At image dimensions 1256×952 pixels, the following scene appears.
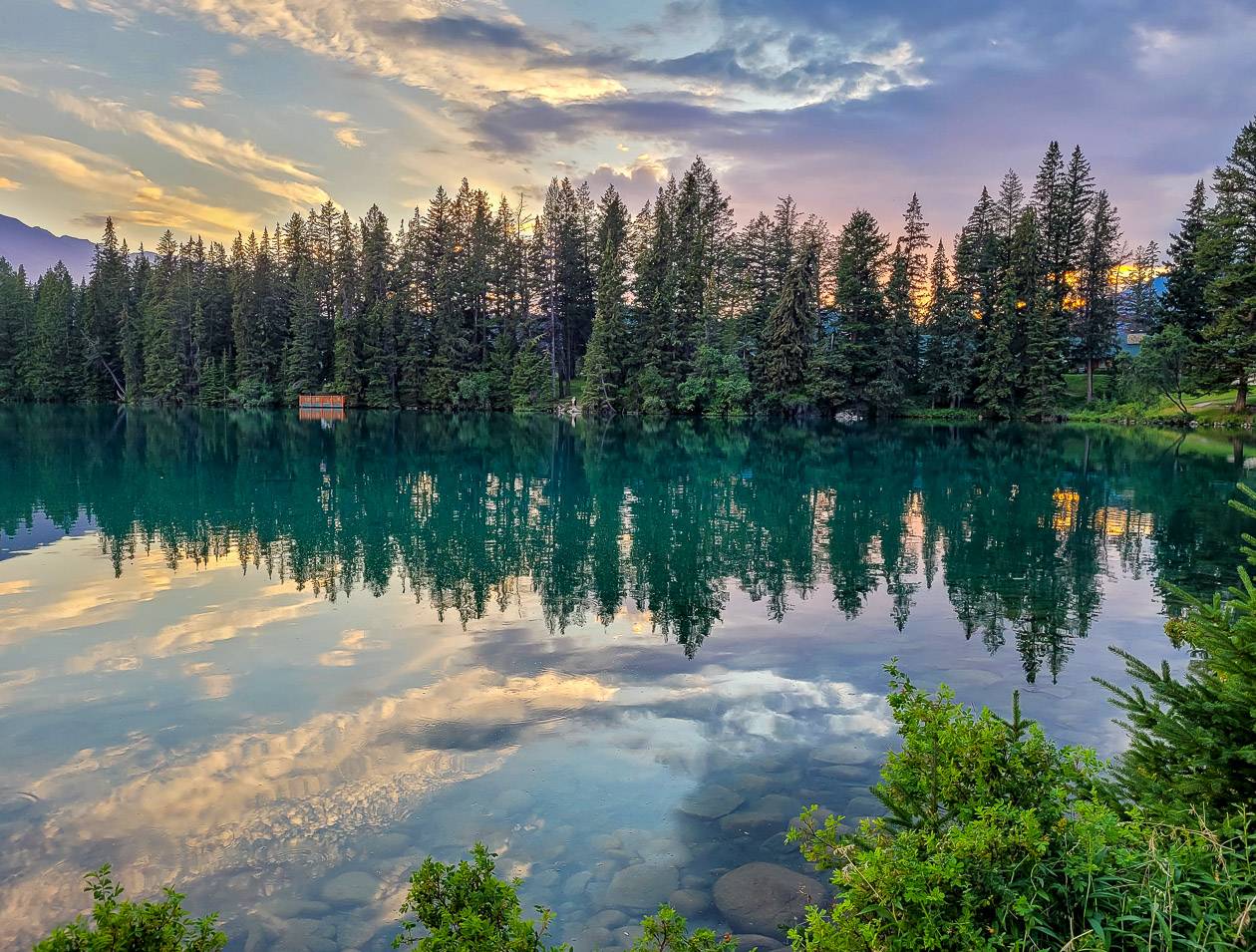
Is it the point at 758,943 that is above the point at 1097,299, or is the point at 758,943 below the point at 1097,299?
below

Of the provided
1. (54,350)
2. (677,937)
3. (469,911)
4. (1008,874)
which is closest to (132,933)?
(469,911)

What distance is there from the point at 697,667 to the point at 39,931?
8441mm

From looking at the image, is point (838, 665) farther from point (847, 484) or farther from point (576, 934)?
point (847, 484)

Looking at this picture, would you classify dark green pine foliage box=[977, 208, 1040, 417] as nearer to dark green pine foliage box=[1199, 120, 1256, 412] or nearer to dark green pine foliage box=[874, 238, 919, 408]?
dark green pine foliage box=[874, 238, 919, 408]

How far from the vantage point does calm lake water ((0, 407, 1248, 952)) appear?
7488mm

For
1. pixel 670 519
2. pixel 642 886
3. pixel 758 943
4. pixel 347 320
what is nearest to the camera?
pixel 758 943

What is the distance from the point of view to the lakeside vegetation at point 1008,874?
3.43 metres

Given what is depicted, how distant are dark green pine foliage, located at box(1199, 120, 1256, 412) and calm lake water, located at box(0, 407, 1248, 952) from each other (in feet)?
102

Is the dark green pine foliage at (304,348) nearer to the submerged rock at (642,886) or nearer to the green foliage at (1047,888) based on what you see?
the submerged rock at (642,886)

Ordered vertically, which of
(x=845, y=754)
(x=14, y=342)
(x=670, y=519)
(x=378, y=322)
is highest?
(x=378, y=322)

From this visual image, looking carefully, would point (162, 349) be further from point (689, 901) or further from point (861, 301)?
point (689, 901)

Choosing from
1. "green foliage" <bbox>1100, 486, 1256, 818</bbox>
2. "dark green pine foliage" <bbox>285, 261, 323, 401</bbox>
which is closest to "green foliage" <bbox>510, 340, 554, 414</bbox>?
"dark green pine foliage" <bbox>285, 261, 323, 401</bbox>

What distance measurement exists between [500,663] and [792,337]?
67.9 metres

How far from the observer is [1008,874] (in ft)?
12.3
